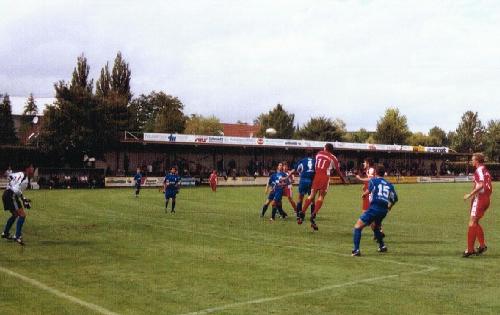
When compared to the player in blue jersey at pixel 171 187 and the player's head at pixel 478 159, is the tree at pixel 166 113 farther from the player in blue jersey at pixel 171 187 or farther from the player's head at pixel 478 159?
the player's head at pixel 478 159

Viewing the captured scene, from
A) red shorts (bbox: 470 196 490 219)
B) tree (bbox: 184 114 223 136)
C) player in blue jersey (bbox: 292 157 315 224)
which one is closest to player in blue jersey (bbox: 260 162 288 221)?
player in blue jersey (bbox: 292 157 315 224)

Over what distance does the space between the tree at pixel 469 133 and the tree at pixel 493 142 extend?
7.28 ft

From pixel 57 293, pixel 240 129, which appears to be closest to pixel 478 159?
pixel 57 293

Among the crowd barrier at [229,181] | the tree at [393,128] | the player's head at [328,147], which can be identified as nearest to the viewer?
the player's head at [328,147]

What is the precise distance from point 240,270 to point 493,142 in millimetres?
101655

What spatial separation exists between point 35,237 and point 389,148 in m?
63.3

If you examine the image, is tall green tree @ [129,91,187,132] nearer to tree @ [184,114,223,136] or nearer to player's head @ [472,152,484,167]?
tree @ [184,114,223,136]

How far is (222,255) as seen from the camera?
11.9 m

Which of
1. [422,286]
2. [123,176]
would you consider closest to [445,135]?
[123,176]

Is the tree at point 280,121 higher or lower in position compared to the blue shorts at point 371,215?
higher

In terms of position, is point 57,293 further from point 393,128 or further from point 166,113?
point 393,128

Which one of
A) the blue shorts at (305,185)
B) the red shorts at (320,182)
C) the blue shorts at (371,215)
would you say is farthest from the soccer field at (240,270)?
the red shorts at (320,182)

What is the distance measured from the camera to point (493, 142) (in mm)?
102000

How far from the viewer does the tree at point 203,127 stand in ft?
301
